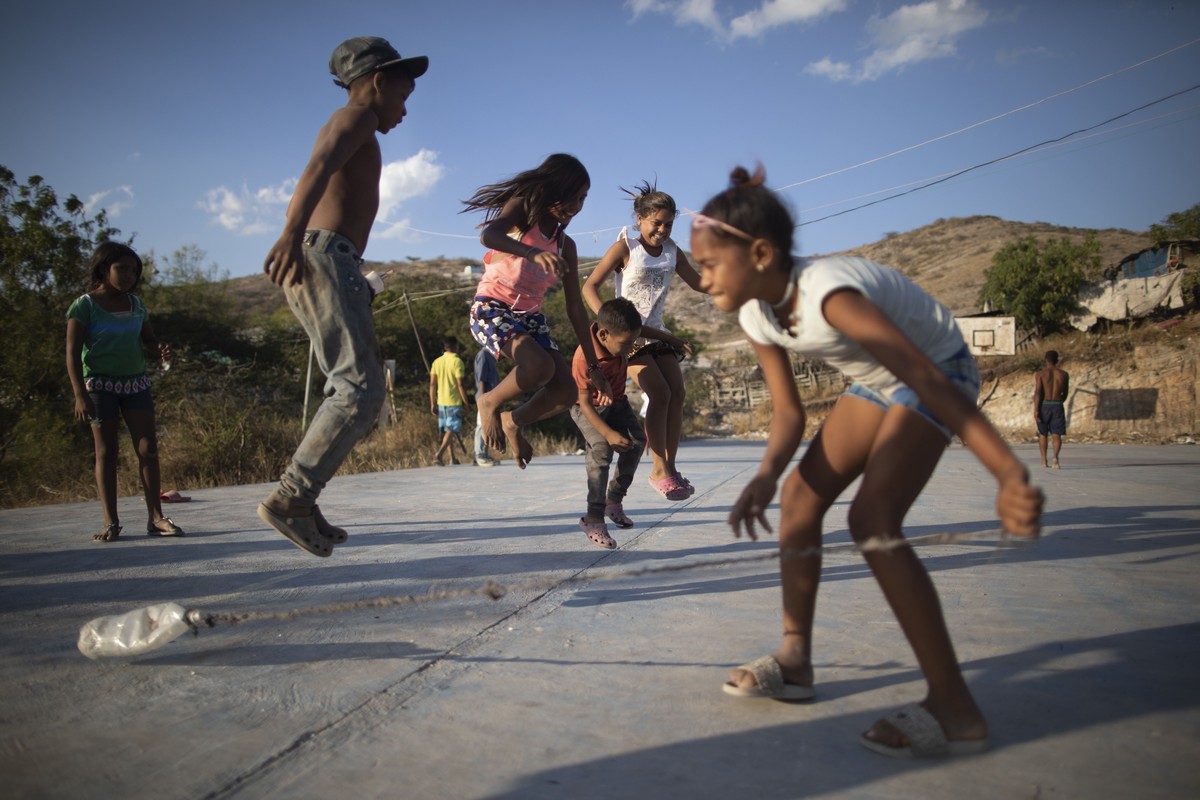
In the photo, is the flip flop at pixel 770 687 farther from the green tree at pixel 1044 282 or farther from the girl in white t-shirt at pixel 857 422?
the green tree at pixel 1044 282

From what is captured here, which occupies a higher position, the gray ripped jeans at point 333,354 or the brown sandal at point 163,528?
the gray ripped jeans at point 333,354

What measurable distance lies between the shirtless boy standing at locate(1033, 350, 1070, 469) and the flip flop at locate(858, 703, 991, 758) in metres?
10.9

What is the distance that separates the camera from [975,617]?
Answer: 2879mm

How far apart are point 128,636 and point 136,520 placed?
370 centimetres

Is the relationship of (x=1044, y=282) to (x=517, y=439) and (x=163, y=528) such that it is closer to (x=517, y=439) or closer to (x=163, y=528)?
(x=517, y=439)

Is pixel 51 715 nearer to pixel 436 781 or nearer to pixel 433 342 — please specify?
pixel 436 781

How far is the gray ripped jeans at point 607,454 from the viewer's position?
4.37 meters

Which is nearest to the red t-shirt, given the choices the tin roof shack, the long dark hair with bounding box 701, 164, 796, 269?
the long dark hair with bounding box 701, 164, 796, 269

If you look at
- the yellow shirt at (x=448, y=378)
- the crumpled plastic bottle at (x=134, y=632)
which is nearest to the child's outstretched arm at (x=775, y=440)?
the crumpled plastic bottle at (x=134, y=632)

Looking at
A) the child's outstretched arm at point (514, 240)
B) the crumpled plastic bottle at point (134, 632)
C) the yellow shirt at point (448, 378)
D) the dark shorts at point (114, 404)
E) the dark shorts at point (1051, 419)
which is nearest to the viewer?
the crumpled plastic bottle at point (134, 632)

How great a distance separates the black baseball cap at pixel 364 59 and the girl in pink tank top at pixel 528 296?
1027mm

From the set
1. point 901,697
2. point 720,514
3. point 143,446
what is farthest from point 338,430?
point 720,514

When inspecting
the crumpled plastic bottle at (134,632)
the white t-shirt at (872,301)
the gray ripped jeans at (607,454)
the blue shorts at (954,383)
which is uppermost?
the white t-shirt at (872,301)

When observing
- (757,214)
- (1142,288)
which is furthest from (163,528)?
(1142,288)
